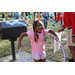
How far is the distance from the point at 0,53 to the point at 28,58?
1.40 metres

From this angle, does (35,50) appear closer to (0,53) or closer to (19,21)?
(19,21)

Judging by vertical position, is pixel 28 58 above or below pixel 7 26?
below

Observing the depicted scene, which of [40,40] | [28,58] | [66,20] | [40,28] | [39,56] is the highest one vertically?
[66,20]

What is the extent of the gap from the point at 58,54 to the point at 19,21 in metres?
1.99

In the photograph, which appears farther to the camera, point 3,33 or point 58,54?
point 58,54

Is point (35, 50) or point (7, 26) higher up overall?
point (7, 26)

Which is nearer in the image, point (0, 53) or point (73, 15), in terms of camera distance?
point (73, 15)

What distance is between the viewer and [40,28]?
284 centimetres

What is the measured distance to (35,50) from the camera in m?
2.90

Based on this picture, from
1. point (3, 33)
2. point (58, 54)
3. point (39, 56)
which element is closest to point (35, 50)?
point (39, 56)

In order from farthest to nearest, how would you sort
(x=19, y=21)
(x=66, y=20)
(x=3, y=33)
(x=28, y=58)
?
(x=28, y=58) < (x=19, y=21) < (x=3, y=33) < (x=66, y=20)

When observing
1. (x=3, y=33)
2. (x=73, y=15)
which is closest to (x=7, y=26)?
(x=3, y=33)

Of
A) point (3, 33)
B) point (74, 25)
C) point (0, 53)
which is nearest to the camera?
point (74, 25)

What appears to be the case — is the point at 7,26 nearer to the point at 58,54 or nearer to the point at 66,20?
the point at 66,20
